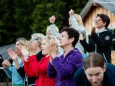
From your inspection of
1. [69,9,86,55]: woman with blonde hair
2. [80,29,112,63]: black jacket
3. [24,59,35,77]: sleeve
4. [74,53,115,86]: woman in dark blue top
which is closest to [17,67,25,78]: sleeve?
[24,59,35,77]: sleeve

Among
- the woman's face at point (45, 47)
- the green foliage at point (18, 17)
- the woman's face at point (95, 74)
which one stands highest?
the green foliage at point (18, 17)

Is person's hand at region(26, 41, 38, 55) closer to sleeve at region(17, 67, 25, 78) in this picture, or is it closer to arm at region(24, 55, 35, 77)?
arm at region(24, 55, 35, 77)

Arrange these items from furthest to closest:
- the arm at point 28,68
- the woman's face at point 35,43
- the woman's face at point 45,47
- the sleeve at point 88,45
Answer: the woman's face at point 35,43
the arm at point 28,68
the sleeve at point 88,45
the woman's face at point 45,47

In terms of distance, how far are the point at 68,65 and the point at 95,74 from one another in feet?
5.90

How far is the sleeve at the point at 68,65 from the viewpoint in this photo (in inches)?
279

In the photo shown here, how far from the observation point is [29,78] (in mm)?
9258

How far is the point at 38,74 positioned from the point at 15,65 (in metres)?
1.01

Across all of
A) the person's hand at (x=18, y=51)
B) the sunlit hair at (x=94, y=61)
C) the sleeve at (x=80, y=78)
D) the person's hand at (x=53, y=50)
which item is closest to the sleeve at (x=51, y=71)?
the person's hand at (x=53, y=50)

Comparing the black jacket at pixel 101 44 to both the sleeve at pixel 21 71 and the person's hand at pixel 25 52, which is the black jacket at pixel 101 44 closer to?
the person's hand at pixel 25 52

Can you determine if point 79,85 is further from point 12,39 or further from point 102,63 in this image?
point 12,39

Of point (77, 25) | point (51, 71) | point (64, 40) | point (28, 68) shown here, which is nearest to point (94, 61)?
point (64, 40)

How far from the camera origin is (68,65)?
7105 mm

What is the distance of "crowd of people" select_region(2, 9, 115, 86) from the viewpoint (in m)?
5.61

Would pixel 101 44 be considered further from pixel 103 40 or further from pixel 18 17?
pixel 18 17
